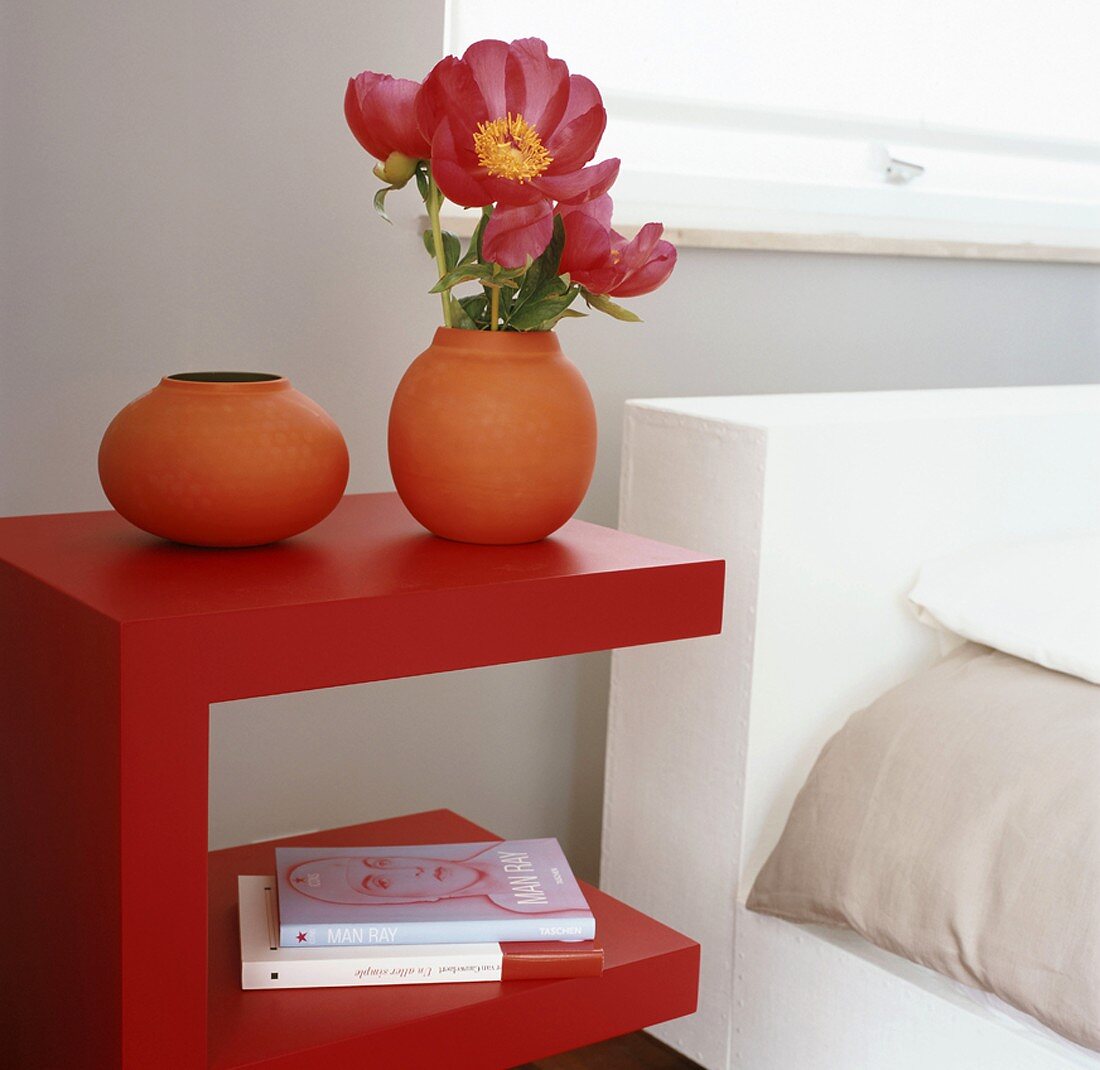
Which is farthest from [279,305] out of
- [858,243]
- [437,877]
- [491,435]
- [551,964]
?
[858,243]

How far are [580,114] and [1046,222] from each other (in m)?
1.39

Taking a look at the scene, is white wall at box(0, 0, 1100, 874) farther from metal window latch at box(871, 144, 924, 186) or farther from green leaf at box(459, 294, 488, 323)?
green leaf at box(459, 294, 488, 323)

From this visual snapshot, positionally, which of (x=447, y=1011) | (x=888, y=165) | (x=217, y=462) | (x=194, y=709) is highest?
(x=888, y=165)

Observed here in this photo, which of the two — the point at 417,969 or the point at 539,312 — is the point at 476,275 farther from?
the point at 417,969

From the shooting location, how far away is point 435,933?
1083mm

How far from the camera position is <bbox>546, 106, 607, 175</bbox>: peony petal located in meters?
0.96

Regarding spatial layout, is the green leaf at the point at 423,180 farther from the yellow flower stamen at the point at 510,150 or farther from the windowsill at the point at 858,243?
the windowsill at the point at 858,243

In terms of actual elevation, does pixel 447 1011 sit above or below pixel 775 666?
below

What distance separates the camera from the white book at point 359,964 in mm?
1049

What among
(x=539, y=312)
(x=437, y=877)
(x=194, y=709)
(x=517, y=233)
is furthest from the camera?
(x=437, y=877)

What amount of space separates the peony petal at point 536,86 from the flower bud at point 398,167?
103 millimetres

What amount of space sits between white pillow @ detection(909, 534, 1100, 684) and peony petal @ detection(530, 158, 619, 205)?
673 millimetres

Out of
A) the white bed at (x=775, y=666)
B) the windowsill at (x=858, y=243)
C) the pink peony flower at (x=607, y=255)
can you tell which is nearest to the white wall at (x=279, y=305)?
the windowsill at (x=858, y=243)

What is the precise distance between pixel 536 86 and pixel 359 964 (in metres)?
0.64
